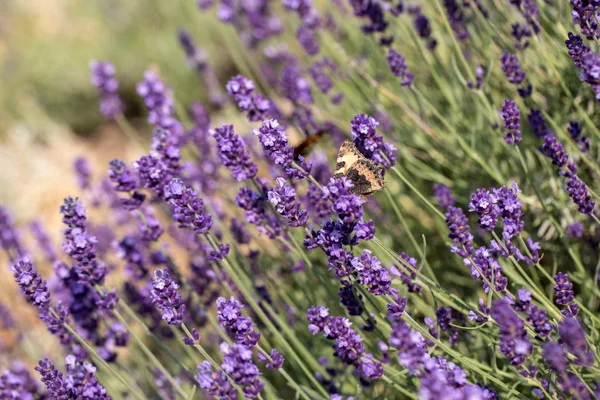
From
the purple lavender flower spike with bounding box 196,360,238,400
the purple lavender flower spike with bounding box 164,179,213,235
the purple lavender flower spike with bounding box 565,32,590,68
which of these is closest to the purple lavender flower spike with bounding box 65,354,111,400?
the purple lavender flower spike with bounding box 196,360,238,400

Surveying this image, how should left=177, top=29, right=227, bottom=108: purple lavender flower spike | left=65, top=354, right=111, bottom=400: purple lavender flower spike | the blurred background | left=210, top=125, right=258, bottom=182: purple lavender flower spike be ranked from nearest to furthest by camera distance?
left=65, top=354, right=111, bottom=400: purple lavender flower spike, left=210, top=125, right=258, bottom=182: purple lavender flower spike, left=177, top=29, right=227, bottom=108: purple lavender flower spike, the blurred background

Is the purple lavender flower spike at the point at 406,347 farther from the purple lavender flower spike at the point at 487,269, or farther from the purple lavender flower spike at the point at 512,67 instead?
the purple lavender flower spike at the point at 512,67

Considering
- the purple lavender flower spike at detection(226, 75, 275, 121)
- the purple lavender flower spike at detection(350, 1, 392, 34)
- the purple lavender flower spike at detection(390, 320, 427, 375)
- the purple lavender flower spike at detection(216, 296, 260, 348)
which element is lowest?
the purple lavender flower spike at detection(390, 320, 427, 375)

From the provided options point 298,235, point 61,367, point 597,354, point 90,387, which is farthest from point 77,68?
point 597,354

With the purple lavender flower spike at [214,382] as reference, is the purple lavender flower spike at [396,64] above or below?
above

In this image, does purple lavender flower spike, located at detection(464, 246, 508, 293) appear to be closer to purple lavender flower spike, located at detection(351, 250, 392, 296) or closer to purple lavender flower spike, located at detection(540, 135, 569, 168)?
purple lavender flower spike, located at detection(351, 250, 392, 296)

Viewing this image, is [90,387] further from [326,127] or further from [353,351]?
[326,127]

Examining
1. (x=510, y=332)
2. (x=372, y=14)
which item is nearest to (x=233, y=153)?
(x=510, y=332)

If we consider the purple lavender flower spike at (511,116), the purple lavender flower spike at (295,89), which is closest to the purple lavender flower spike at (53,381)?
the purple lavender flower spike at (511,116)
